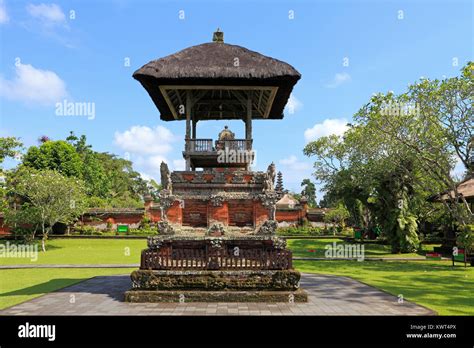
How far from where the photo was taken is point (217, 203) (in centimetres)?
1081

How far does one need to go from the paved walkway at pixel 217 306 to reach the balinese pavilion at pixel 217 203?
48 centimetres

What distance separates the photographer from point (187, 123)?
11773mm

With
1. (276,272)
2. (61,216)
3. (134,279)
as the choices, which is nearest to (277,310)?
(276,272)

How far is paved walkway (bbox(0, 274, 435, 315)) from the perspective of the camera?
26.4ft

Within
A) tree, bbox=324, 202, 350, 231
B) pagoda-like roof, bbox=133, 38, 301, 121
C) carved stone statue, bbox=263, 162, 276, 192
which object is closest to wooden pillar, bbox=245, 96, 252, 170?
pagoda-like roof, bbox=133, 38, 301, 121

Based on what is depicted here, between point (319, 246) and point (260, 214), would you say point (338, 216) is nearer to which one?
point (319, 246)

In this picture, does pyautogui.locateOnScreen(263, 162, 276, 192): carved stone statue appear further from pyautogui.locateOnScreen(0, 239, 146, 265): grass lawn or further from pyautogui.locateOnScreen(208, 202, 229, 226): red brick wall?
pyautogui.locateOnScreen(0, 239, 146, 265): grass lawn

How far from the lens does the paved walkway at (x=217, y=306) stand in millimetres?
8039

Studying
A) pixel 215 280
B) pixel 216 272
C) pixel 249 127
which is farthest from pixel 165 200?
pixel 249 127

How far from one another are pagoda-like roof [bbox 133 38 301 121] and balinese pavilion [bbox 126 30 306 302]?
3cm

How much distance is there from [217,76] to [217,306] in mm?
6265

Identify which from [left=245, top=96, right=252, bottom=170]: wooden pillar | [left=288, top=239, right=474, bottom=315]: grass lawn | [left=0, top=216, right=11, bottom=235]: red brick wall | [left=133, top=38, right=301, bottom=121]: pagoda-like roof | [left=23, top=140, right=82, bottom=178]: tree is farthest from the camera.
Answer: [left=23, top=140, right=82, bottom=178]: tree

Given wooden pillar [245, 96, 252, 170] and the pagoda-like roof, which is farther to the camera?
wooden pillar [245, 96, 252, 170]

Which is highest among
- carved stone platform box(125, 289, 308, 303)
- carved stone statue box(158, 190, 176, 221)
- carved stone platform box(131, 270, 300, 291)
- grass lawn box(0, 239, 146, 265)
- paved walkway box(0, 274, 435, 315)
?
carved stone statue box(158, 190, 176, 221)
